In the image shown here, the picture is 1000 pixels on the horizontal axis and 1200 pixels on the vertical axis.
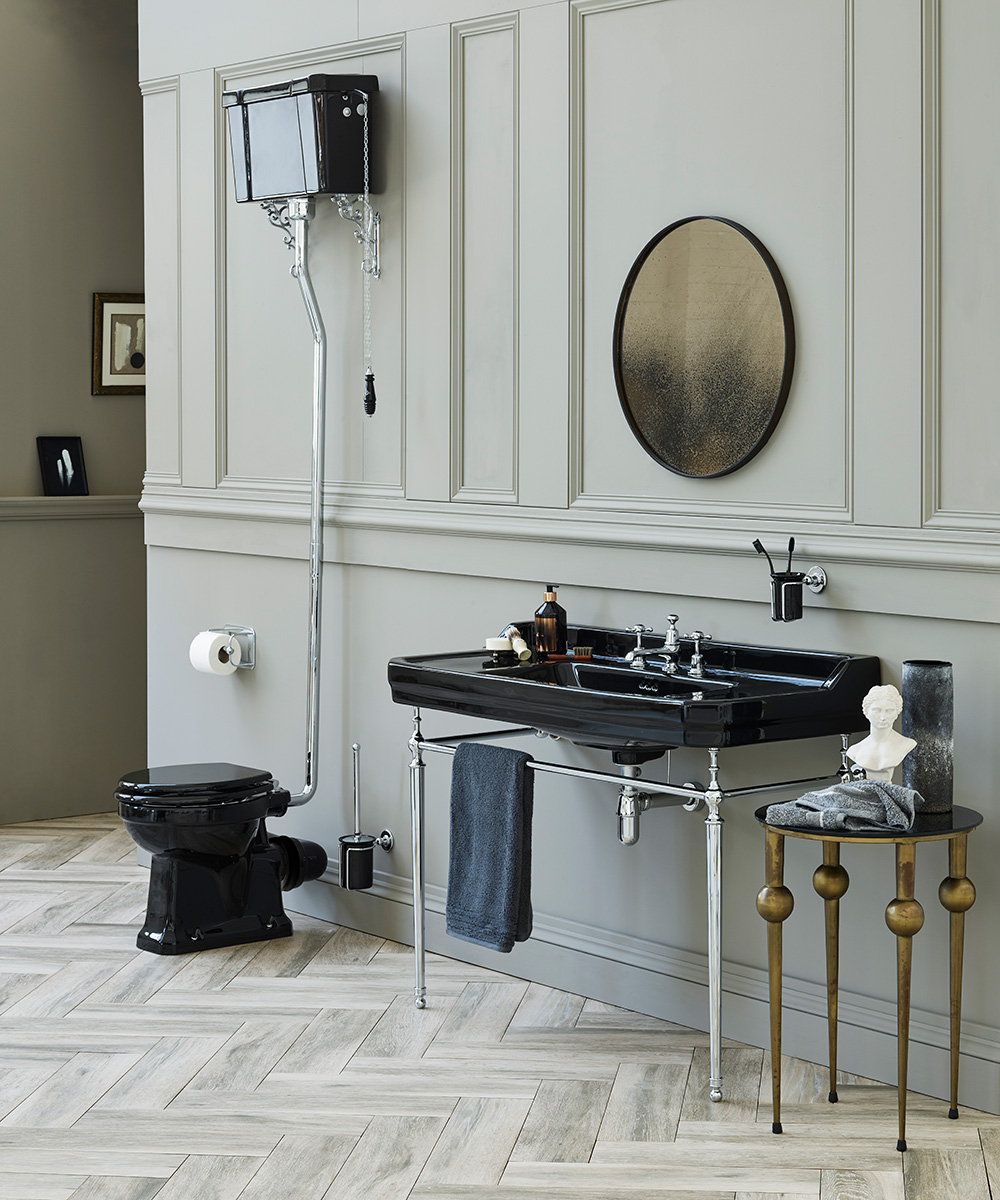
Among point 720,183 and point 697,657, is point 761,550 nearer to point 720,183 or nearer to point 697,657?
point 697,657

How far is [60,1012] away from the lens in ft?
11.5

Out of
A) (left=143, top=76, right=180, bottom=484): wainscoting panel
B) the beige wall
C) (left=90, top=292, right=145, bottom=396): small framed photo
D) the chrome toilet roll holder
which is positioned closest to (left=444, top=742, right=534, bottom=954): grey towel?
the chrome toilet roll holder

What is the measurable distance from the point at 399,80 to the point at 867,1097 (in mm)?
2632

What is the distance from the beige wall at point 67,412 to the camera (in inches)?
207

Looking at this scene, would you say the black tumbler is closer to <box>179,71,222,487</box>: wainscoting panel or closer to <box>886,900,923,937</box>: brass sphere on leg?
<box>886,900,923,937</box>: brass sphere on leg

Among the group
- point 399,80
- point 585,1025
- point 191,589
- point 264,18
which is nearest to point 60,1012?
point 585,1025

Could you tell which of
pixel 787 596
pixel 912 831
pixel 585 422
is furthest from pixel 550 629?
pixel 912 831

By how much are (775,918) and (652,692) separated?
538 millimetres

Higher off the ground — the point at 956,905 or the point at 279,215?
the point at 279,215

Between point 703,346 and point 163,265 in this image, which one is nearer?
point 703,346

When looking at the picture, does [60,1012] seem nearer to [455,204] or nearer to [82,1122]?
[82,1122]

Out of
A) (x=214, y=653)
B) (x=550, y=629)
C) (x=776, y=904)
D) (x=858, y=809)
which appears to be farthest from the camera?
(x=214, y=653)

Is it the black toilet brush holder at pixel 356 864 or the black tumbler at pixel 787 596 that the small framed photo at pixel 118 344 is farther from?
the black tumbler at pixel 787 596

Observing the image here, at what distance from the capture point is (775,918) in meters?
2.83
